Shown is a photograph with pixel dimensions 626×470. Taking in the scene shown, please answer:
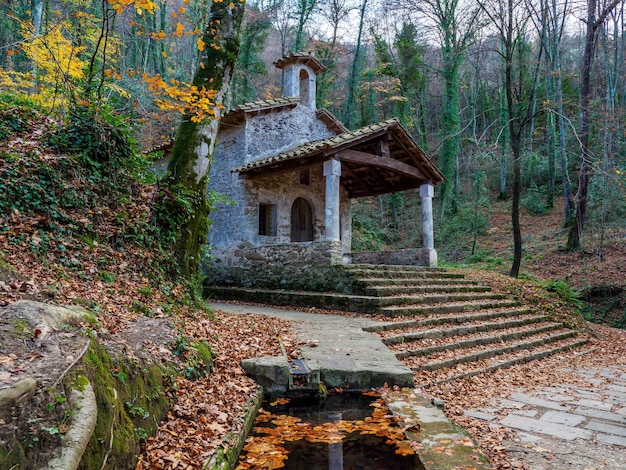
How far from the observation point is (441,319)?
7.44 m

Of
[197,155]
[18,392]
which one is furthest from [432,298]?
[18,392]

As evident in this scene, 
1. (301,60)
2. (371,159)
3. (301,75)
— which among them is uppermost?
(301,60)

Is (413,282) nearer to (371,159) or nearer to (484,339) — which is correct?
(484,339)

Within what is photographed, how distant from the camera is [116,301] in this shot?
398 cm

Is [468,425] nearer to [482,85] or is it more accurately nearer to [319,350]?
[319,350]

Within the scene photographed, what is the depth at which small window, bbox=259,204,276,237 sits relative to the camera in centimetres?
1209

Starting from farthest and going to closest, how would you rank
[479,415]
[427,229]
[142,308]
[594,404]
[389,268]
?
[427,229] → [389,268] → [594,404] → [142,308] → [479,415]

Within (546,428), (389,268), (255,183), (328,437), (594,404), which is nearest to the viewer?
(328,437)

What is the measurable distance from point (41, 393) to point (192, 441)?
1118 millimetres

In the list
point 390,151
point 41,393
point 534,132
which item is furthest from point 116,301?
point 534,132

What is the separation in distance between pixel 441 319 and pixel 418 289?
1619mm

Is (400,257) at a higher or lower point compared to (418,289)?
higher

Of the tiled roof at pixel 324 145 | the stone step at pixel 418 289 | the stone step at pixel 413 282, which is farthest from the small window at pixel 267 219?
the stone step at pixel 418 289

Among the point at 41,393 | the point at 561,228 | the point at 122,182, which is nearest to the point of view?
the point at 41,393
